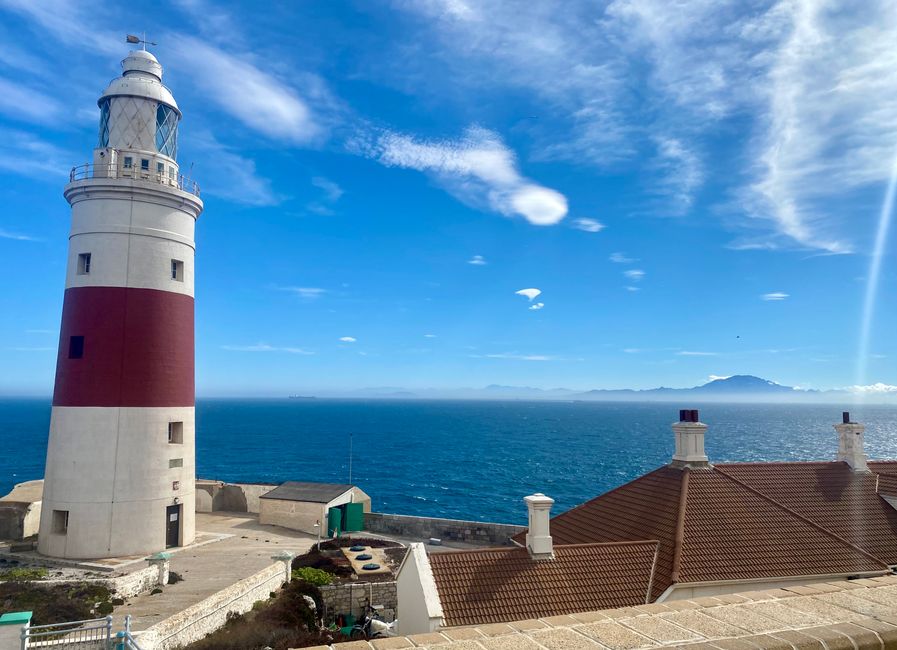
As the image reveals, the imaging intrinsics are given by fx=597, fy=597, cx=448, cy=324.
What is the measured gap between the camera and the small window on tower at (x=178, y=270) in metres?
24.8

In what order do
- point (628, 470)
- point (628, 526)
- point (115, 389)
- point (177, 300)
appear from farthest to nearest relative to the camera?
point (628, 470)
point (177, 300)
point (115, 389)
point (628, 526)

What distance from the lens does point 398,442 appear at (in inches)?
4958

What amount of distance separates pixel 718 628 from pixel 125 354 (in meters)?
23.6

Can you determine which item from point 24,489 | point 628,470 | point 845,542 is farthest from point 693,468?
point 628,470

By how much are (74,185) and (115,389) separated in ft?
27.4

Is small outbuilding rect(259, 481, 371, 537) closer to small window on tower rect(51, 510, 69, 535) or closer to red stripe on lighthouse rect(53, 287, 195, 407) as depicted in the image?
red stripe on lighthouse rect(53, 287, 195, 407)

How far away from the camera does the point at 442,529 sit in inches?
1192

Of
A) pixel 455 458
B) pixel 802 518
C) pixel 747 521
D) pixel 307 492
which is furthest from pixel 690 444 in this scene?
pixel 455 458

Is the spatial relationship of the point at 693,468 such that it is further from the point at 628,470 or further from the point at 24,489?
the point at 628,470

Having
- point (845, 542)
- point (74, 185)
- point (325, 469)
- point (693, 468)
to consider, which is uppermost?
point (74, 185)

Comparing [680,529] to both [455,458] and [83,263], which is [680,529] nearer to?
[83,263]

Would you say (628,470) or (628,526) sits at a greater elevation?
(628,526)

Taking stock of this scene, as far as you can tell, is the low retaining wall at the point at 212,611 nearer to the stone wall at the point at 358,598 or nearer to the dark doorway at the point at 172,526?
the stone wall at the point at 358,598

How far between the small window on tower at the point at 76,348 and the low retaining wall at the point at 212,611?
10.9 m
